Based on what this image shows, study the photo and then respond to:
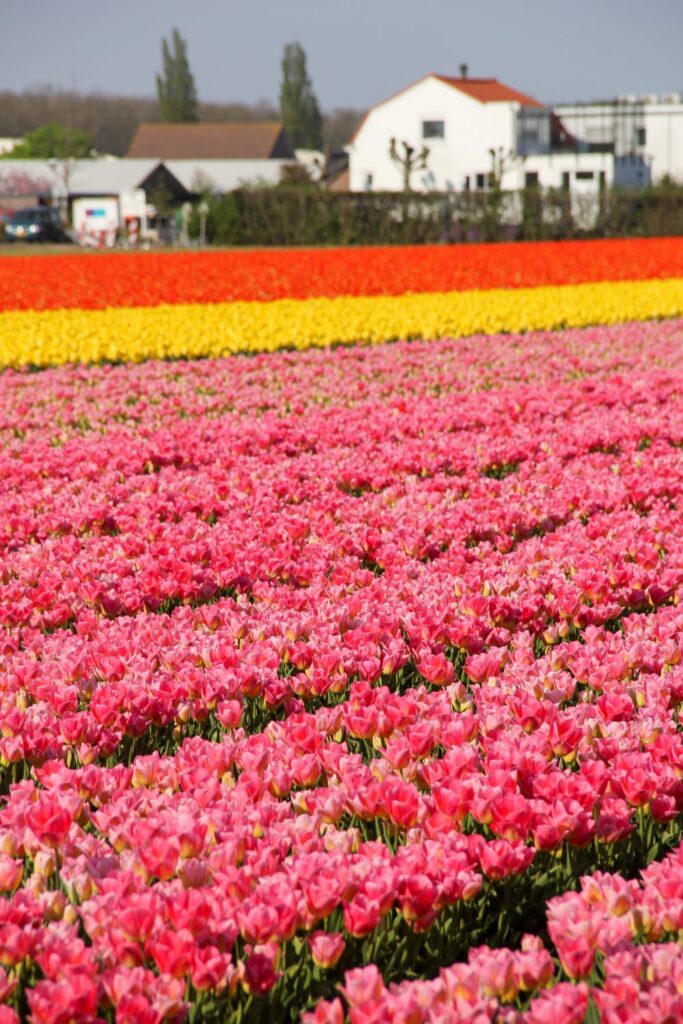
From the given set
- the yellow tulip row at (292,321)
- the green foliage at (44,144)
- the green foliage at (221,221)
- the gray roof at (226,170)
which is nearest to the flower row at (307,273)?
the yellow tulip row at (292,321)

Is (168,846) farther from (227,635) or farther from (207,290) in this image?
(207,290)

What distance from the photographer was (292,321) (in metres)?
17.2

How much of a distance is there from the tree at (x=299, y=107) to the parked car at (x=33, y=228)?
324 feet

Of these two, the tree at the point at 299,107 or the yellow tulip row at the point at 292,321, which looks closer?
the yellow tulip row at the point at 292,321

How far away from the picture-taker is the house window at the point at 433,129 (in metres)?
75.9

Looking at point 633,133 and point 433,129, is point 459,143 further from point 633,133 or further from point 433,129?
point 633,133

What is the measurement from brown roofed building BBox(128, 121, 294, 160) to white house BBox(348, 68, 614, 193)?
2672cm

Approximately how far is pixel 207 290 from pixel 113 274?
429 cm

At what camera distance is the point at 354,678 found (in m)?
4.20

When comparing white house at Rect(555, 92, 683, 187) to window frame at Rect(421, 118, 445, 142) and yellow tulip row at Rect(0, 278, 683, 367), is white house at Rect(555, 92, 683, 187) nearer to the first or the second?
window frame at Rect(421, 118, 445, 142)

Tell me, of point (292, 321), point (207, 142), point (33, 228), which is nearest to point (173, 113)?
point (207, 142)

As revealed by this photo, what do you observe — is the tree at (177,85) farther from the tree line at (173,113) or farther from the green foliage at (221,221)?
the green foliage at (221,221)

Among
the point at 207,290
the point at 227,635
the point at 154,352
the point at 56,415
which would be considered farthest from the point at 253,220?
the point at 227,635

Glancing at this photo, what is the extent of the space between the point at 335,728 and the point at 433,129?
7718cm
